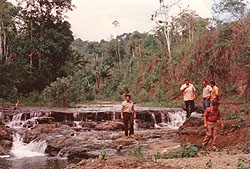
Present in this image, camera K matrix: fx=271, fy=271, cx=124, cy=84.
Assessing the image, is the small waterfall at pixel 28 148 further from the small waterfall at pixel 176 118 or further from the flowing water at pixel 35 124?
the small waterfall at pixel 176 118

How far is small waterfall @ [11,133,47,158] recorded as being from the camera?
1140cm

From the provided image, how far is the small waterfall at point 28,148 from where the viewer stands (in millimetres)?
11402

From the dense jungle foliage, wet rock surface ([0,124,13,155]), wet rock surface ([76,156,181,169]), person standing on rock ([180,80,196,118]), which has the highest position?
the dense jungle foliage

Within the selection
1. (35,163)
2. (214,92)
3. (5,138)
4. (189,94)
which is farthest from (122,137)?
(5,138)

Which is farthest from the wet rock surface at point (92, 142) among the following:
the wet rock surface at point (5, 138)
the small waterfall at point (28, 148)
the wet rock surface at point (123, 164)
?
the wet rock surface at point (123, 164)

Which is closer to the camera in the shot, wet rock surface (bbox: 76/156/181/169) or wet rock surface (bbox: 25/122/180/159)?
wet rock surface (bbox: 76/156/181/169)

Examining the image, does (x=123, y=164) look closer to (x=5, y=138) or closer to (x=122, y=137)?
(x=122, y=137)

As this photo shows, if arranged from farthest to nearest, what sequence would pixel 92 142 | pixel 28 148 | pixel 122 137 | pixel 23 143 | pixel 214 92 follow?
pixel 23 143 < pixel 28 148 < pixel 122 137 < pixel 92 142 < pixel 214 92

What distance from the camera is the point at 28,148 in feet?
40.3

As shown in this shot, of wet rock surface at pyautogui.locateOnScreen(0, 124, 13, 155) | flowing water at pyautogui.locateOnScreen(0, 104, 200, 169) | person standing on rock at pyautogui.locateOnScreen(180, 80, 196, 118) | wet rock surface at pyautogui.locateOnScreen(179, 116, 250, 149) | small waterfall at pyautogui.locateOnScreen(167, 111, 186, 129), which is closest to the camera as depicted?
wet rock surface at pyautogui.locateOnScreen(179, 116, 250, 149)

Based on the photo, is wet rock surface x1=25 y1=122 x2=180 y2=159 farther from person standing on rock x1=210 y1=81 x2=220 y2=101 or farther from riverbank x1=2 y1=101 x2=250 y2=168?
person standing on rock x1=210 y1=81 x2=220 y2=101

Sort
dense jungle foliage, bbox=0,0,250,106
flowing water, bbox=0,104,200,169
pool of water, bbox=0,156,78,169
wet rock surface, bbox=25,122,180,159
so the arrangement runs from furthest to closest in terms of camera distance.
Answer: dense jungle foliage, bbox=0,0,250,106
flowing water, bbox=0,104,200,169
wet rock surface, bbox=25,122,180,159
pool of water, bbox=0,156,78,169

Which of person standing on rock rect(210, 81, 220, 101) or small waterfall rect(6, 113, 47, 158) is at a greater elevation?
person standing on rock rect(210, 81, 220, 101)

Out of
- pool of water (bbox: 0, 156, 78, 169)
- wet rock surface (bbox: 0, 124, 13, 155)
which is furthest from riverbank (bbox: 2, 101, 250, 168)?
wet rock surface (bbox: 0, 124, 13, 155)
